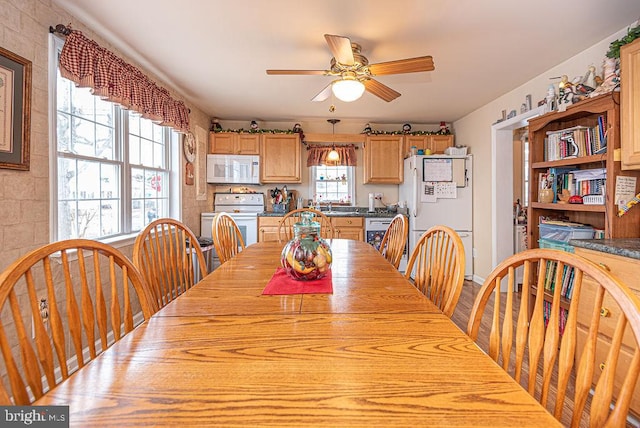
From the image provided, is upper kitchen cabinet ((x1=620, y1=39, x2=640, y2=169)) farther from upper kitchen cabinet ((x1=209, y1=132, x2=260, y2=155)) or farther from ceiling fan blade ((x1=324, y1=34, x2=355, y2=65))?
upper kitchen cabinet ((x1=209, y1=132, x2=260, y2=155))

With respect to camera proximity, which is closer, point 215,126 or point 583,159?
point 583,159

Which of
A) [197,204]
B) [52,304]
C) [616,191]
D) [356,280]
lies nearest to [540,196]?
[616,191]

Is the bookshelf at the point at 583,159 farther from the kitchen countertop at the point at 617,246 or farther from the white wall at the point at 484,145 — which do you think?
the white wall at the point at 484,145

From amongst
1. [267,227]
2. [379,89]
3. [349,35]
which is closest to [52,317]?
[349,35]

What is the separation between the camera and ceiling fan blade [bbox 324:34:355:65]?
6.05 feet

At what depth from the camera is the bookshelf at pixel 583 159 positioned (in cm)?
194

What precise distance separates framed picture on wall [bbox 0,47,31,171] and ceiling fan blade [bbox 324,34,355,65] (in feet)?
5.44

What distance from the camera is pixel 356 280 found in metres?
1.38

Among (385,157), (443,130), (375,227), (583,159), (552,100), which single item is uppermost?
(443,130)

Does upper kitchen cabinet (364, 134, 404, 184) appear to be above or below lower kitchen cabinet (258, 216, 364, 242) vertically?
above

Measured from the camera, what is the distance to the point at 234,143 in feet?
15.0

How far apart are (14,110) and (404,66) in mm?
2276

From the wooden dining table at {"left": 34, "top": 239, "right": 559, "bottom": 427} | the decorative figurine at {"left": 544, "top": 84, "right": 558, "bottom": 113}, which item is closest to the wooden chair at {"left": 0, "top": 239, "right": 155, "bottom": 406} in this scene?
the wooden dining table at {"left": 34, "top": 239, "right": 559, "bottom": 427}

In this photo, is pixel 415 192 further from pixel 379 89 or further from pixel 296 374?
pixel 296 374
